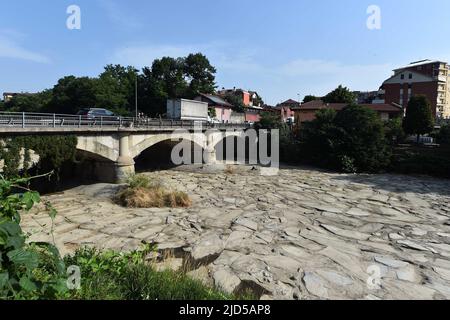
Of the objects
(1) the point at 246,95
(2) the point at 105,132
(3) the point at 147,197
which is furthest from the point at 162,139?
(1) the point at 246,95

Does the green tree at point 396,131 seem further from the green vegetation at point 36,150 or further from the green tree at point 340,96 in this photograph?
the green vegetation at point 36,150

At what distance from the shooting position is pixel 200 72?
74625 millimetres

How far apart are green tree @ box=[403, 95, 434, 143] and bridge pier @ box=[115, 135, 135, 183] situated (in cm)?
4241

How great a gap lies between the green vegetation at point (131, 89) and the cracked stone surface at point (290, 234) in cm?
3892

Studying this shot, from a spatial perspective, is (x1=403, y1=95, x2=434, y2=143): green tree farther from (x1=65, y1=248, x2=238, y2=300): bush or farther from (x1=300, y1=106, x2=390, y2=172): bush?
(x1=65, y1=248, x2=238, y2=300): bush

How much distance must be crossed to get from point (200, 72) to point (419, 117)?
43.5 metres

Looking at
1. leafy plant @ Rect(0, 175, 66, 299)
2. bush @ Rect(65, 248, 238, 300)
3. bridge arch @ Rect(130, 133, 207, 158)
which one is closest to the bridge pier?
bridge arch @ Rect(130, 133, 207, 158)

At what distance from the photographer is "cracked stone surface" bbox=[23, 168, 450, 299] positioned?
9859 millimetres

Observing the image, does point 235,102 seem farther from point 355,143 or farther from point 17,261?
point 17,261

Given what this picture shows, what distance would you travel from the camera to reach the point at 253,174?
3100 centimetres
